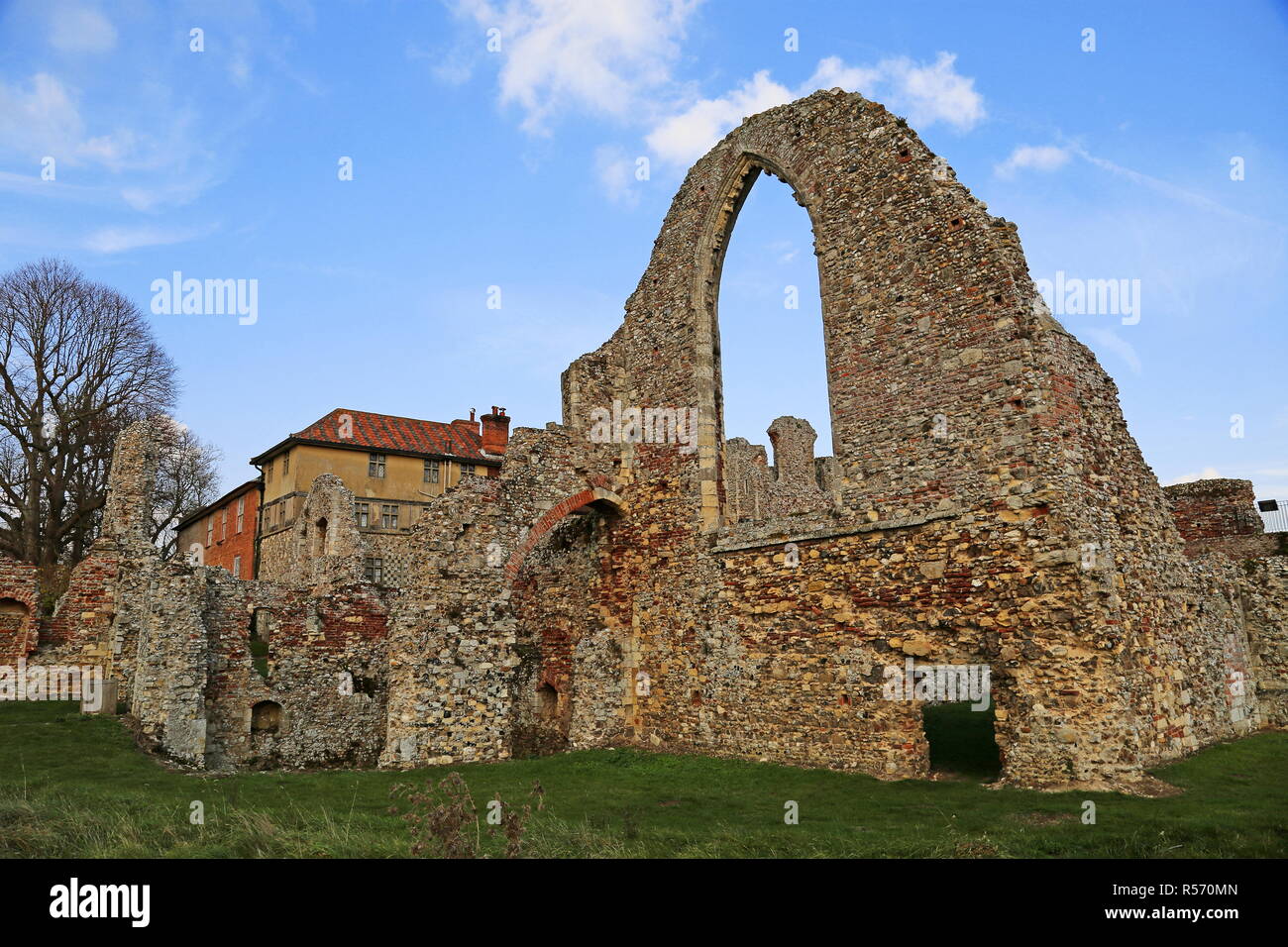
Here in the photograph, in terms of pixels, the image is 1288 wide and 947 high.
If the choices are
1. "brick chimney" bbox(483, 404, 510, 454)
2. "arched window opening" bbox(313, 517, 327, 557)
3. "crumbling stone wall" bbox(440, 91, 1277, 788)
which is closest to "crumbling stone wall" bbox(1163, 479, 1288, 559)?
"crumbling stone wall" bbox(440, 91, 1277, 788)

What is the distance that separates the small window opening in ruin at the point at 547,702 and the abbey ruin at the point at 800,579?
2.2 inches

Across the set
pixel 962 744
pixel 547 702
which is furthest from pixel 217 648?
pixel 962 744

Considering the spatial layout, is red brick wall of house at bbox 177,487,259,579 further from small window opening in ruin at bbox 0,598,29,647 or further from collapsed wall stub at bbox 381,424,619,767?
collapsed wall stub at bbox 381,424,619,767

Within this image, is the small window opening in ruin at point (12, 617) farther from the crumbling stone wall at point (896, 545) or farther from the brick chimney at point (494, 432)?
the brick chimney at point (494, 432)

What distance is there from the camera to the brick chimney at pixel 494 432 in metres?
45.7

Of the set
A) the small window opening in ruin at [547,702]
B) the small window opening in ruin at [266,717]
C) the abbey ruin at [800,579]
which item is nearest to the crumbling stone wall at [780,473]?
the abbey ruin at [800,579]

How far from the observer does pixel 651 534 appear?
51.1 ft

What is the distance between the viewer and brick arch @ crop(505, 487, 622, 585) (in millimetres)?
15281

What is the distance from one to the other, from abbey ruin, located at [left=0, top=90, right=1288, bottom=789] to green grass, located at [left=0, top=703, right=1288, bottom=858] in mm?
813

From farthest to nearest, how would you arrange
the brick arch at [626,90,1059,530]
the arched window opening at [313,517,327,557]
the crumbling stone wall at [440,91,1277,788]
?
the arched window opening at [313,517,327,557] < the brick arch at [626,90,1059,530] < the crumbling stone wall at [440,91,1277,788]

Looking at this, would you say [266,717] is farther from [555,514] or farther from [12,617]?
[555,514]

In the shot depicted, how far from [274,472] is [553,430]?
31118mm
